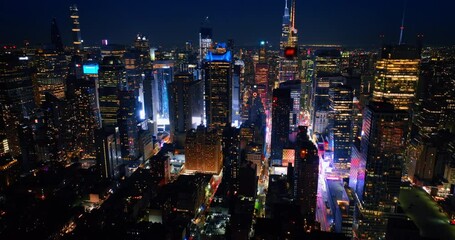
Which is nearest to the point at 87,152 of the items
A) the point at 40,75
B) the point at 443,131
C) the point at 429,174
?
the point at 40,75

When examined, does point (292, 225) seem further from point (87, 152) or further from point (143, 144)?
point (87, 152)

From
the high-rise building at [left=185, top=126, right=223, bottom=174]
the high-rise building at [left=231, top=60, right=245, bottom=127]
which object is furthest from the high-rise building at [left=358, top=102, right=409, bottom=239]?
the high-rise building at [left=231, top=60, right=245, bottom=127]

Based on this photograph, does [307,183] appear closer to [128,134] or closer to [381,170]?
[381,170]

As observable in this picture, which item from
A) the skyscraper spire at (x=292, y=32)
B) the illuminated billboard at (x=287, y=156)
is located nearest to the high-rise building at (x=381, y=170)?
the illuminated billboard at (x=287, y=156)

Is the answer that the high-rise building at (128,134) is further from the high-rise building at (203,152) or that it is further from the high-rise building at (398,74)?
the high-rise building at (398,74)

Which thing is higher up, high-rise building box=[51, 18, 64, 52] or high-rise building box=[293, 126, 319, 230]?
high-rise building box=[51, 18, 64, 52]

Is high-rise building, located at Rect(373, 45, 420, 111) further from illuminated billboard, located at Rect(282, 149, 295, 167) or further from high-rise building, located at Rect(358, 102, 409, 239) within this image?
high-rise building, located at Rect(358, 102, 409, 239)
